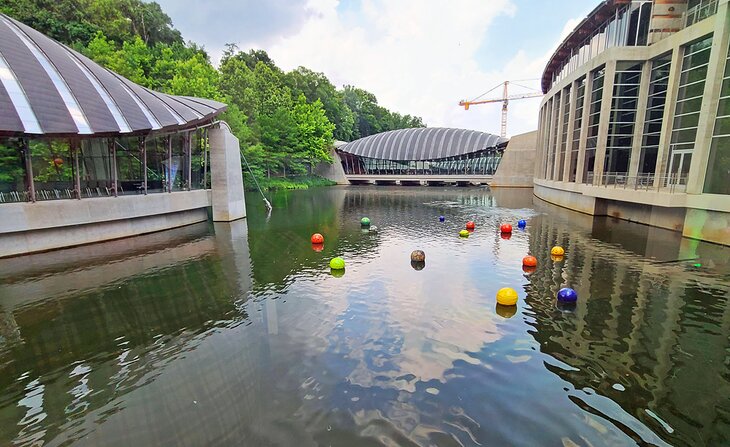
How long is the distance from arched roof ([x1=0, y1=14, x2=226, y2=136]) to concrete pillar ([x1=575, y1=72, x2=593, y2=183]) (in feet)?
94.9

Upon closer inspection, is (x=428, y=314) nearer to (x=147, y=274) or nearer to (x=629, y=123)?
(x=147, y=274)

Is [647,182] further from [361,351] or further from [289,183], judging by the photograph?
[289,183]

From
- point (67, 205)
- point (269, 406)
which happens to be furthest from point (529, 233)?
point (67, 205)

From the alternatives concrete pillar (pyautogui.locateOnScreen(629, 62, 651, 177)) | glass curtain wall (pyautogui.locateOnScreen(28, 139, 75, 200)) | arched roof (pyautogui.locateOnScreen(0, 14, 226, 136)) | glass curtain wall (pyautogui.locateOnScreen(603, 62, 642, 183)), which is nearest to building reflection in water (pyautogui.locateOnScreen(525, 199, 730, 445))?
concrete pillar (pyautogui.locateOnScreen(629, 62, 651, 177))

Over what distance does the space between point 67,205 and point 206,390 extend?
15.1 metres

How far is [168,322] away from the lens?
9500 millimetres

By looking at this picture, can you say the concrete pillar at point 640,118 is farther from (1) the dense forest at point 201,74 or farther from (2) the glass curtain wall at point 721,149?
(1) the dense forest at point 201,74

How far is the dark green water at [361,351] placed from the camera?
5.69m

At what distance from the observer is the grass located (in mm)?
50319

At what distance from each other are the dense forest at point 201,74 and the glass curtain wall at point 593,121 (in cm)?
3672

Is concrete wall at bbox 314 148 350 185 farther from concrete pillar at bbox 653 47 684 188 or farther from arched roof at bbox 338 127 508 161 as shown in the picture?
concrete pillar at bbox 653 47 684 188

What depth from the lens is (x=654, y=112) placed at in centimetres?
2441

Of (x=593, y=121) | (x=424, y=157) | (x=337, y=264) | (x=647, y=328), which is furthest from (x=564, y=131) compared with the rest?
(x=424, y=157)

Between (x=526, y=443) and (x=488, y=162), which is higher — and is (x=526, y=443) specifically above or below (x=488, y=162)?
below
